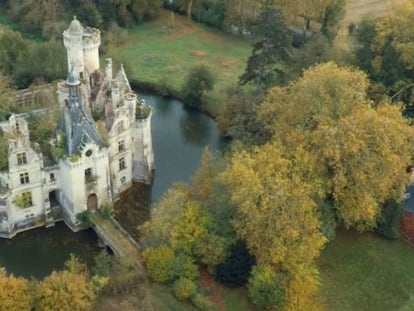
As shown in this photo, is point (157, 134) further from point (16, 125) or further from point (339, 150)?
point (339, 150)

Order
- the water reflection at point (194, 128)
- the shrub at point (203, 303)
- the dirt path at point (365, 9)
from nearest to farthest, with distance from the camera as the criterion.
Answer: the shrub at point (203, 303), the water reflection at point (194, 128), the dirt path at point (365, 9)

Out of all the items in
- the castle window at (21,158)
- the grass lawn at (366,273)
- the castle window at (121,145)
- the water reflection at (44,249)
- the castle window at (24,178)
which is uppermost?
the castle window at (21,158)

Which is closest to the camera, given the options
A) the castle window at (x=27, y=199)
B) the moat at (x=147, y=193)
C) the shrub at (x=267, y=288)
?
the shrub at (x=267, y=288)

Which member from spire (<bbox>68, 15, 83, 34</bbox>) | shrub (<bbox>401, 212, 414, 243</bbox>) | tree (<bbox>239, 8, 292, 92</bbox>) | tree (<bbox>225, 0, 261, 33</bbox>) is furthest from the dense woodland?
tree (<bbox>225, 0, 261, 33</bbox>)

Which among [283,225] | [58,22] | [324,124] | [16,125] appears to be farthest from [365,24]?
[58,22]

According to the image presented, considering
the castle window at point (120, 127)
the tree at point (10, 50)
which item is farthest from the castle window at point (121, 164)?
the tree at point (10, 50)

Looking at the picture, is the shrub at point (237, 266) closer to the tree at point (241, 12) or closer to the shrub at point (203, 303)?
the shrub at point (203, 303)
